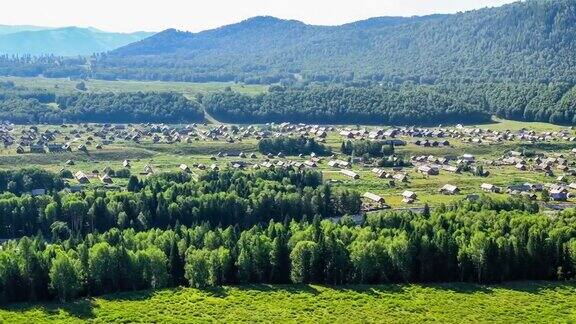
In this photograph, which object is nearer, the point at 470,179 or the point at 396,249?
the point at 396,249

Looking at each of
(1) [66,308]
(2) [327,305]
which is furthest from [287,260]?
(1) [66,308]

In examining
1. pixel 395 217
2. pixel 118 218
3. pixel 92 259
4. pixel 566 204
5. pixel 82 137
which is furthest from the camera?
pixel 82 137

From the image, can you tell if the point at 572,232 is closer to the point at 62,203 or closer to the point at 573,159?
the point at 62,203

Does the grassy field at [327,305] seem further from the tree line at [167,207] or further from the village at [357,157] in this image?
the village at [357,157]

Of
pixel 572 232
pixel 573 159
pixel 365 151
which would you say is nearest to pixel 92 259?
pixel 572 232

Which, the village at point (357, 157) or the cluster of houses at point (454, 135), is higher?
the cluster of houses at point (454, 135)

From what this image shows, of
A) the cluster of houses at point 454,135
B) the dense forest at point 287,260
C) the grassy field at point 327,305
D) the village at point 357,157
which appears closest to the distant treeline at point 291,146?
the village at point 357,157

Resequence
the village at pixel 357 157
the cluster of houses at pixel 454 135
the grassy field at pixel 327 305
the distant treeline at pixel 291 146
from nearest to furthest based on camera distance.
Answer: the grassy field at pixel 327 305 → the village at pixel 357 157 → the distant treeline at pixel 291 146 → the cluster of houses at pixel 454 135
